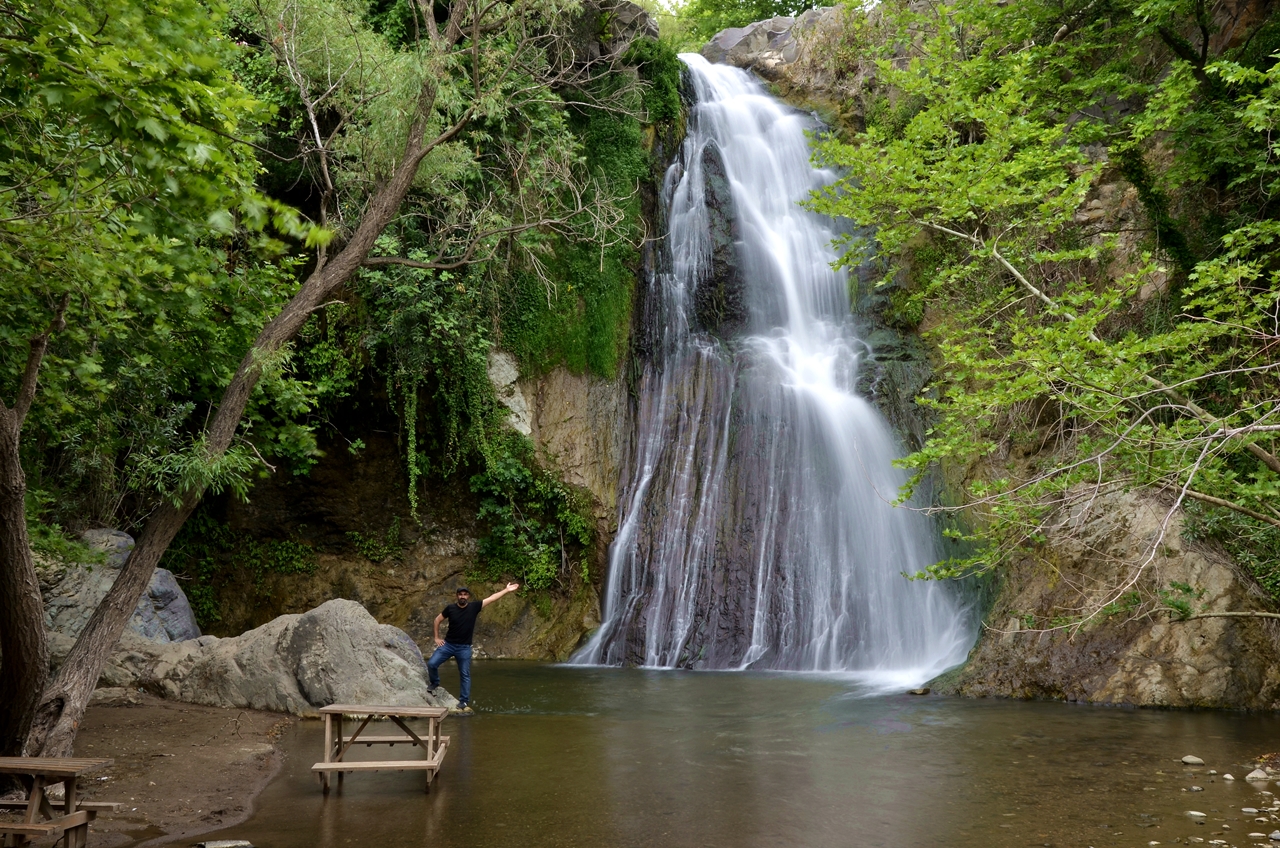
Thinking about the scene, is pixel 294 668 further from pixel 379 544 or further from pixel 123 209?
pixel 379 544

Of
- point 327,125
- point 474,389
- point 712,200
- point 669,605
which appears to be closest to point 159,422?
point 474,389

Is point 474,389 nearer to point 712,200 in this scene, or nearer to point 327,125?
point 327,125

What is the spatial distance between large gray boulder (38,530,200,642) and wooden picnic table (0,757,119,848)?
629cm

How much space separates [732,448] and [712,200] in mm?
6420

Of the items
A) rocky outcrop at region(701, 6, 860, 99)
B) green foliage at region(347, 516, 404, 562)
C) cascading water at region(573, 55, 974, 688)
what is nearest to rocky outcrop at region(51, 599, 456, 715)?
cascading water at region(573, 55, 974, 688)

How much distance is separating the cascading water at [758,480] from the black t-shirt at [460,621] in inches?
209

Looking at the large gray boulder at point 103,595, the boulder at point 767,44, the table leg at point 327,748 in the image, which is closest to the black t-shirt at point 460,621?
the table leg at point 327,748

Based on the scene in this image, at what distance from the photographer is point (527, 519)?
16.8 metres

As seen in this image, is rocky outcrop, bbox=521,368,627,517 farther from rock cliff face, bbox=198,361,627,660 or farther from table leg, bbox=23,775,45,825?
table leg, bbox=23,775,45,825

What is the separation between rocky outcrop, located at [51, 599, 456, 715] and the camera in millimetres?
9742

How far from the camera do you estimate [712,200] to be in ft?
66.0

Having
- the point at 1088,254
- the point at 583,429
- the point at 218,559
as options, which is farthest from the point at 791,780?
the point at 218,559

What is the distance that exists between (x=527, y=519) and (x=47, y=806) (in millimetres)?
11730

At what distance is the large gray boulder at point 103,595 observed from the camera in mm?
11406
